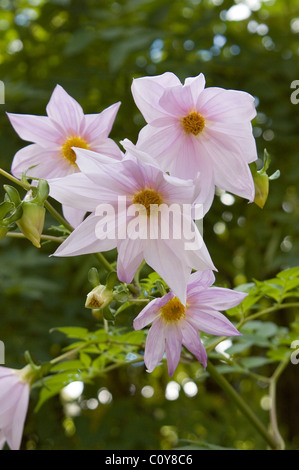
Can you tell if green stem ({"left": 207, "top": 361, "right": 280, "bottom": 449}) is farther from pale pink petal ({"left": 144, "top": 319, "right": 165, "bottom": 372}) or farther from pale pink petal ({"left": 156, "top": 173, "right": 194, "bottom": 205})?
pale pink petal ({"left": 156, "top": 173, "right": 194, "bottom": 205})

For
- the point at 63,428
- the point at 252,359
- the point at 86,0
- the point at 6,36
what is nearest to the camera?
the point at 252,359

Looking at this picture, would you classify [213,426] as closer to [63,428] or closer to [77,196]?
[63,428]

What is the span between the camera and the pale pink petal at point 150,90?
0.48 m

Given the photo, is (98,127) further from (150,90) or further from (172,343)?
(172,343)

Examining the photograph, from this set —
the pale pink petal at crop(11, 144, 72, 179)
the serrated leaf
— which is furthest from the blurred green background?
the pale pink petal at crop(11, 144, 72, 179)

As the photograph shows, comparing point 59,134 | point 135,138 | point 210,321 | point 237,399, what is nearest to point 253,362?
point 237,399

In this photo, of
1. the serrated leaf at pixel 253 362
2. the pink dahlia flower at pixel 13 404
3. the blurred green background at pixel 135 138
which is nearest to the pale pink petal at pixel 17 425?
the pink dahlia flower at pixel 13 404

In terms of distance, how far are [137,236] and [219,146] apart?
12 cm

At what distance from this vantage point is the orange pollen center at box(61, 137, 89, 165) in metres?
0.58

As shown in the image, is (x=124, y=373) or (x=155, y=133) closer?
(x=155, y=133)

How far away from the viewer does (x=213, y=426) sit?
1.36 meters

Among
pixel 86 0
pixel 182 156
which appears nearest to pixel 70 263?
pixel 86 0

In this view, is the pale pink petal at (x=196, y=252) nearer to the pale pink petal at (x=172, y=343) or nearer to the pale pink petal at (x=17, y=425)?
the pale pink petal at (x=172, y=343)

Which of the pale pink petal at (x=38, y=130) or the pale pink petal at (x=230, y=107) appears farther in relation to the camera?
the pale pink petal at (x=38, y=130)
